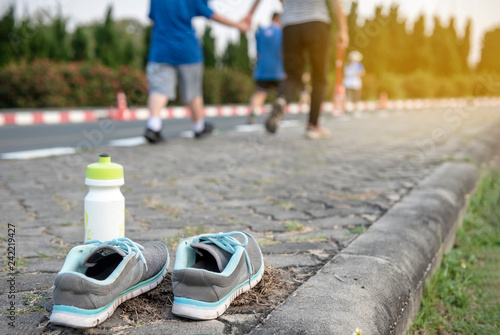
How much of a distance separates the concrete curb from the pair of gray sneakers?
0.16 metres

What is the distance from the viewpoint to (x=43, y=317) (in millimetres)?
1486

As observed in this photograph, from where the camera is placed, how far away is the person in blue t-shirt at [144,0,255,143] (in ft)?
19.0

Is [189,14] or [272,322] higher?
[189,14]

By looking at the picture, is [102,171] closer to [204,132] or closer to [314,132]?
[204,132]

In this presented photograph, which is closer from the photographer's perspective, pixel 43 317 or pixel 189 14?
pixel 43 317

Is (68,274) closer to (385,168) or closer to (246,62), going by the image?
(385,168)

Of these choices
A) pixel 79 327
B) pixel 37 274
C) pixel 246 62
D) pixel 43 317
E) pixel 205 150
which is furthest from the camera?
pixel 246 62

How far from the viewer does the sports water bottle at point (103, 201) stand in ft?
6.23

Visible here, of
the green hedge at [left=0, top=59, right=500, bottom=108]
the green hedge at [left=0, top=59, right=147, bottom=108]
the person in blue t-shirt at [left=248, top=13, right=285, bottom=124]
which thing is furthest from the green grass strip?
the green hedge at [left=0, top=59, right=147, bottom=108]

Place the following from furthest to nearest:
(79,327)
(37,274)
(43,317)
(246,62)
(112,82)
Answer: (246,62)
(112,82)
(37,274)
(43,317)
(79,327)

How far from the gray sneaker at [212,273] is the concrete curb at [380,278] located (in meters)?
0.14

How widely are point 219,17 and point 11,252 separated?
433cm

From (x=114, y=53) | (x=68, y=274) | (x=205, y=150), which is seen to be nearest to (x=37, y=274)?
(x=68, y=274)

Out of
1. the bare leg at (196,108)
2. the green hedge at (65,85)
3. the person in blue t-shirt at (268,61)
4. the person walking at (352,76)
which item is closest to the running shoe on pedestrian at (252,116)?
the person in blue t-shirt at (268,61)
